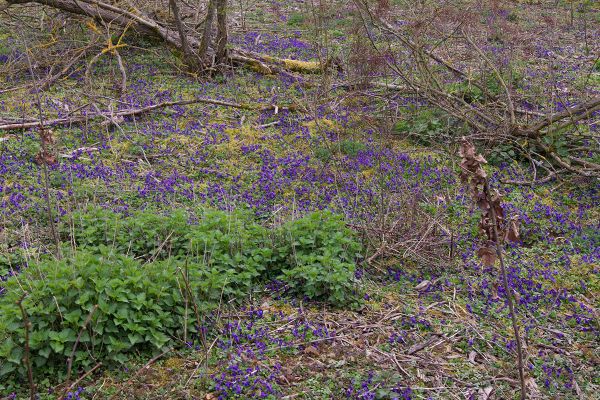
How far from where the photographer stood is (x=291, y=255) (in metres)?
4.36

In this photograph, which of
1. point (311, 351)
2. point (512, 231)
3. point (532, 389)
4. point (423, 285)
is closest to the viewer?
point (512, 231)

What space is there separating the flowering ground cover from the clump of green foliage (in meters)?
0.02

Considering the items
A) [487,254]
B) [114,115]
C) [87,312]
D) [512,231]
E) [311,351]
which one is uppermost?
[512,231]

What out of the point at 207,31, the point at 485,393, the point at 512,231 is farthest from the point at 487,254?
the point at 207,31

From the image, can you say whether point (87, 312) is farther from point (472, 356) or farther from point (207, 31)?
point (207, 31)

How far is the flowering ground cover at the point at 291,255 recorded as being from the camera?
3432mm

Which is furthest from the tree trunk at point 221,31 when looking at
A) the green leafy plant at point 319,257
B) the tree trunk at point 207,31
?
the green leafy plant at point 319,257

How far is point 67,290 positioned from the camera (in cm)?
342

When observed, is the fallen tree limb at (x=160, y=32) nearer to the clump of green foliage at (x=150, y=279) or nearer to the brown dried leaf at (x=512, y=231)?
the clump of green foliage at (x=150, y=279)

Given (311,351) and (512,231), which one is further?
(311,351)

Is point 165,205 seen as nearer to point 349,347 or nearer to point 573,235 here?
point 349,347

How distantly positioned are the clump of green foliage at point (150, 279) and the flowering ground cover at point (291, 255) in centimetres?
2

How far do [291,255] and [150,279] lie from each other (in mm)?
1044

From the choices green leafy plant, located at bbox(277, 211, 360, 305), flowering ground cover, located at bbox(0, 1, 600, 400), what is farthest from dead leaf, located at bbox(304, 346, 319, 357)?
green leafy plant, located at bbox(277, 211, 360, 305)
